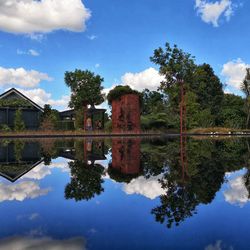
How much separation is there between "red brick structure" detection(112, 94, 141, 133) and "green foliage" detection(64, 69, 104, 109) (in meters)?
4.21

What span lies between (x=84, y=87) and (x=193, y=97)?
1588 centimetres

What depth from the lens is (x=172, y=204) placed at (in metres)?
6.05

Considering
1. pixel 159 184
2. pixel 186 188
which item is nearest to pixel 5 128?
pixel 159 184

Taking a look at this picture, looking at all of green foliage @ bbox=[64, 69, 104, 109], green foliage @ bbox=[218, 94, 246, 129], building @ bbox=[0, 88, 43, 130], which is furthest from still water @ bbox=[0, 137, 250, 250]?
green foliage @ bbox=[218, 94, 246, 129]

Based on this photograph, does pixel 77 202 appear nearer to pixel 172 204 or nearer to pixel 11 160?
pixel 172 204

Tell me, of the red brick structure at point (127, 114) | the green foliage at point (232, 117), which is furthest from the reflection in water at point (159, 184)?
the green foliage at point (232, 117)

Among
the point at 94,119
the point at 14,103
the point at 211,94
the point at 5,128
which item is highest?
the point at 211,94

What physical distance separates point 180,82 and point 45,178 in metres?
38.4

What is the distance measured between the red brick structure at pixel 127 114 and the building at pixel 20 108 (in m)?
14.0

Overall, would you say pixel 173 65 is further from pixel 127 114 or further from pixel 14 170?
pixel 14 170

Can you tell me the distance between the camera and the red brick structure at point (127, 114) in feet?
129

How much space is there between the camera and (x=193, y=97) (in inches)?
2085

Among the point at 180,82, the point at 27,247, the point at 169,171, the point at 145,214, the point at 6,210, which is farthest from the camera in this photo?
the point at 180,82

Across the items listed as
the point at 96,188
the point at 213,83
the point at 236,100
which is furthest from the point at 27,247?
the point at 236,100
